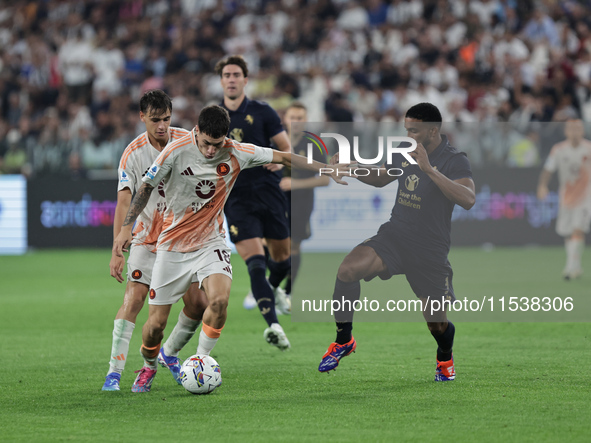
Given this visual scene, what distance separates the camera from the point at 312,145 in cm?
790

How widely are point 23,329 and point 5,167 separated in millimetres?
10736

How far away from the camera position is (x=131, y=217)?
20.7ft

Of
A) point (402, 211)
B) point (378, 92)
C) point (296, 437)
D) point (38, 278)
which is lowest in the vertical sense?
point (38, 278)

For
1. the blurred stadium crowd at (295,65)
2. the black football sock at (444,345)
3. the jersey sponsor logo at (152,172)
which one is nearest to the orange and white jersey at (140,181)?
the jersey sponsor logo at (152,172)

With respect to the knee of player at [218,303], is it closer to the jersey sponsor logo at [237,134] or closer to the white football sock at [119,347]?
the white football sock at [119,347]

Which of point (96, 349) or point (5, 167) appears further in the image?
point (5, 167)

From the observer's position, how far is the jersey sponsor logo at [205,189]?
6.39 m

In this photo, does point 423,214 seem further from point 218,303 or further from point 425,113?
point 218,303

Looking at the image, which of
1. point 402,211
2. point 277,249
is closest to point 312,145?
point 402,211

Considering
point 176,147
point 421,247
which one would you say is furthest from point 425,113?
point 176,147

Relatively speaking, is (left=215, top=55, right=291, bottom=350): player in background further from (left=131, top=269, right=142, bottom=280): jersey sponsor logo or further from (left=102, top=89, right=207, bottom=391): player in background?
(left=131, top=269, right=142, bottom=280): jersey sponsor logo

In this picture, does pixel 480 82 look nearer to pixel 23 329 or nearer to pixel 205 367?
pixel 23 329

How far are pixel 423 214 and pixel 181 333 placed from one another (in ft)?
6.61

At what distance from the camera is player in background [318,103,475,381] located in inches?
263
